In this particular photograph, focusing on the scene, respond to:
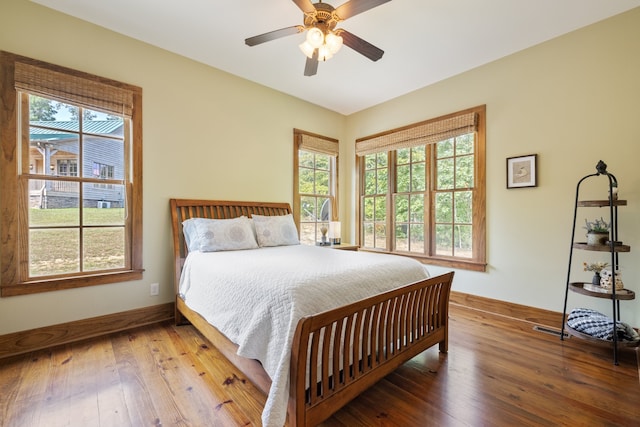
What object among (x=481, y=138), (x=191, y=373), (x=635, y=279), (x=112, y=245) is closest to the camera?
(x=191, y=373)

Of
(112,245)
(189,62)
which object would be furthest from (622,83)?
(112,245)

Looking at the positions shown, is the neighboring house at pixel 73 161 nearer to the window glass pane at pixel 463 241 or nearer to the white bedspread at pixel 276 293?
the white bedspread at pixel 276 293

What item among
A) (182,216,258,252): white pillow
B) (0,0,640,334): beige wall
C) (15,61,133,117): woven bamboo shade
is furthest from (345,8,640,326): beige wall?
(15,61,133,117): woven bamboo shade

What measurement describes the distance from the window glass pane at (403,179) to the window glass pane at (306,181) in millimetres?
1314

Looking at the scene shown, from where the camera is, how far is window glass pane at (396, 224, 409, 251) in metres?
4.04

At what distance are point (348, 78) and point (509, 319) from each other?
332cm

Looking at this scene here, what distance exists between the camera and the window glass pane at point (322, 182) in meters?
4.54

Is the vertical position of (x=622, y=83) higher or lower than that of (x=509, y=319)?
higher

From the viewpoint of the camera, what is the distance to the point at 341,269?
5.89ft

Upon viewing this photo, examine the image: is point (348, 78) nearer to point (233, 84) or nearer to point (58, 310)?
point (233, 84)

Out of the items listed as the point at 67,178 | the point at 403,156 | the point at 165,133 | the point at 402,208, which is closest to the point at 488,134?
the point at 403,156

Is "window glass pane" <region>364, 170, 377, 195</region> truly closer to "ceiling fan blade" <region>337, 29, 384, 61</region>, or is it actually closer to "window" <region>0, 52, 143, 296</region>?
"ceiling fan blade" <region>337, 29, 384, 61</region>

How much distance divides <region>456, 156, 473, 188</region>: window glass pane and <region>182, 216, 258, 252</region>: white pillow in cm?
259

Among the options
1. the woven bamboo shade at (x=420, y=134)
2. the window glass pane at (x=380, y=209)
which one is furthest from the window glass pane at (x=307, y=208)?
the woven bamboo shade at (x=420, y=134)
